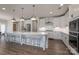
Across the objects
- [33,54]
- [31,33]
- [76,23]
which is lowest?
[33,54]

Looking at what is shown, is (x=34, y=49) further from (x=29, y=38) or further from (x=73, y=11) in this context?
(x=73, y=11)

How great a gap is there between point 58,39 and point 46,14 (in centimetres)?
61

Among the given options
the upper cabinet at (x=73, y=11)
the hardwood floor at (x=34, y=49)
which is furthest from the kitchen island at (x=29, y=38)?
the upper cabinet at (x=73, y=11)

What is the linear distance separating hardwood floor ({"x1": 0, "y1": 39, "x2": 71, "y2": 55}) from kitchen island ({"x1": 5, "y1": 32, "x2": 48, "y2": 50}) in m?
0.10

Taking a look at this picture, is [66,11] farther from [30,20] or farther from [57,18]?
[30,20]

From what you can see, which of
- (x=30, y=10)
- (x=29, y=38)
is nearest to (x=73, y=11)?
(x=30, y=10)

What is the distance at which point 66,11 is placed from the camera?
2.45 m

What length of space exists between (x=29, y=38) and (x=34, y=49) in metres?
0.27

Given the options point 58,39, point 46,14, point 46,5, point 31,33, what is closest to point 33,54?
point 31,33

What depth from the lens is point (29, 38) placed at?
255 cm

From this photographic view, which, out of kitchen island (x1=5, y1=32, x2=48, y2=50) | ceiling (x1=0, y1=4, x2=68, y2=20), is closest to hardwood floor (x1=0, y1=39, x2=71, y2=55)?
kitchen island (x1=5, y1=32, x2=48, y2=50)

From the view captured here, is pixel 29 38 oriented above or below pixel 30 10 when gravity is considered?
below

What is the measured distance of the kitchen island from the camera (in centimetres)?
252

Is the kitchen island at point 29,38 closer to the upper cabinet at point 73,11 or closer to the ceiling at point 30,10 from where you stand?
the ceiling at point 30,10
